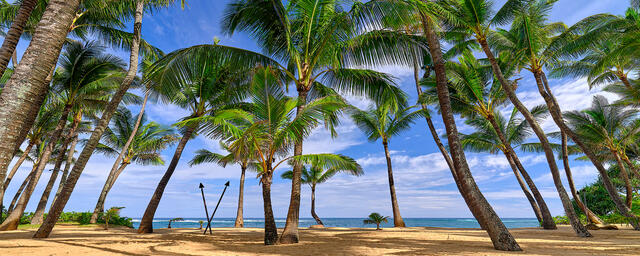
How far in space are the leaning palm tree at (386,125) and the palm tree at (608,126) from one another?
7880 mm

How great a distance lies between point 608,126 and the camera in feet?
47.0

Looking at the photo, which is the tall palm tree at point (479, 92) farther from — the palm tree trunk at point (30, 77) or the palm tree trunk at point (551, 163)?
the palm tree trunk at point (30, 77)

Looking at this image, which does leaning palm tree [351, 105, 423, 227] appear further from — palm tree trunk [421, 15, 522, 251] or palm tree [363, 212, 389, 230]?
palm tree trunk [421, 15, 522, 251]

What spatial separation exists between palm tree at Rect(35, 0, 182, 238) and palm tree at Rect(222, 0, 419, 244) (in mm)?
2832

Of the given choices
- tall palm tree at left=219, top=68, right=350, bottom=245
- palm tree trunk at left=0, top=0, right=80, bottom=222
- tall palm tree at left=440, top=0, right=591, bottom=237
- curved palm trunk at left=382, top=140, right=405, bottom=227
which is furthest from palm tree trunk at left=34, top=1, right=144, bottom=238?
curved palm trunk at left=382, top=140, right=405, bottom=227

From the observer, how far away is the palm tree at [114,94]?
27.0 feet

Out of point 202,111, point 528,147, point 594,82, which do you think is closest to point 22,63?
point 202,111

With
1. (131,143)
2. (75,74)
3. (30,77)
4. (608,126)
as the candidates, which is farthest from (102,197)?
(608,126)

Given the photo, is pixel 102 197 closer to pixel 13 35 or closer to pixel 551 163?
pixel 13 35

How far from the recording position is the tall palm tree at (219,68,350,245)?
743 centimetres

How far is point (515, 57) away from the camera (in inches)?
451

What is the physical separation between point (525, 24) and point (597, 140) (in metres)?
8.65

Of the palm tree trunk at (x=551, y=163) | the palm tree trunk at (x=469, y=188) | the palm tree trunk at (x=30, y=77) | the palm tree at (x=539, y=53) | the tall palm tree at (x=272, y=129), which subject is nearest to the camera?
the palm tree trunk at (x=30, y=77)

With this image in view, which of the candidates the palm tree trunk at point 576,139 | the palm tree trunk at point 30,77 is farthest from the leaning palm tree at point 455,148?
the palm tree trunk at point 576,139
